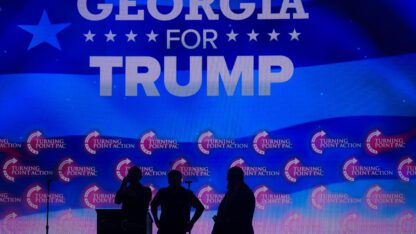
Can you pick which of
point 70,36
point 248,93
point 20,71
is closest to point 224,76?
point 248,93

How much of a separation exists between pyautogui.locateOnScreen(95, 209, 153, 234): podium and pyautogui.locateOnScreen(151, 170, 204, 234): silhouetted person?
0.21 m

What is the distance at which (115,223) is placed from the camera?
6.27 metres

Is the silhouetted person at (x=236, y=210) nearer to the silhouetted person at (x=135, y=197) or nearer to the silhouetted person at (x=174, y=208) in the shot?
the silhouetted person at (x=174, y=208)

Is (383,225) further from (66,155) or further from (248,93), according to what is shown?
(66,155)

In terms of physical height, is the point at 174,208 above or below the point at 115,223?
above

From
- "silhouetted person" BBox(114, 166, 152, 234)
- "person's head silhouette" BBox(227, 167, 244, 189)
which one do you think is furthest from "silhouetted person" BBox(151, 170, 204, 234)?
"person's head silhouette" BBox(227, 167, 244, 189)

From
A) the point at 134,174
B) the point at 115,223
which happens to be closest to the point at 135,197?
the point at 134,174

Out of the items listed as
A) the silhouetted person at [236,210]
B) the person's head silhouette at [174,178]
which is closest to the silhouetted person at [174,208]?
the person's head silhouette at [174,178]

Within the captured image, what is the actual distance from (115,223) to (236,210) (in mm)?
1110

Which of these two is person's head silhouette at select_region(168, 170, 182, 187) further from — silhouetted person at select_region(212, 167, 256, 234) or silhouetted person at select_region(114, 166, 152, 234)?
silhouetted person at select_region(212, 167, 256, 234)

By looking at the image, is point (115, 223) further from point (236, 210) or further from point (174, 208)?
point (236, 210)

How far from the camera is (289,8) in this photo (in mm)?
8664

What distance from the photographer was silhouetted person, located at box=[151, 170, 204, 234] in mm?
6355

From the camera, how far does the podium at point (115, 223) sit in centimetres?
625
